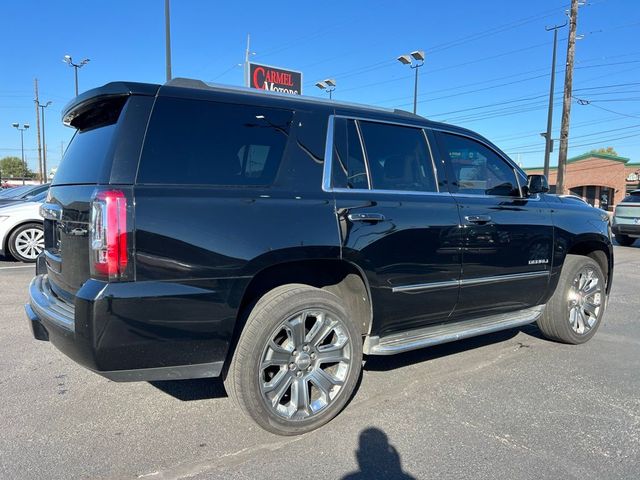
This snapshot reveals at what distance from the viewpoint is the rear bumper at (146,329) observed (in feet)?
8.05

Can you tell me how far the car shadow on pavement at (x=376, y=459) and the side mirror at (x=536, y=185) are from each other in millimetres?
2498

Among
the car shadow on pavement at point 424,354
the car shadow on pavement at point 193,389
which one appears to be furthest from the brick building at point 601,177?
the car shadow on pavement at point 193,389

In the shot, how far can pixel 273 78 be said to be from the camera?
18359 millimetres

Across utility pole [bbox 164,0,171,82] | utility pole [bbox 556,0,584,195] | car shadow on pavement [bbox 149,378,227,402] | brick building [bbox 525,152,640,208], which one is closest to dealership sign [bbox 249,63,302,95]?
utility pole [bbox 164,0,171,82]

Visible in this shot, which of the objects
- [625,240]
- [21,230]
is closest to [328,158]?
[21,230]

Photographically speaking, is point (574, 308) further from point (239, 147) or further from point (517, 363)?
point (239, 147)

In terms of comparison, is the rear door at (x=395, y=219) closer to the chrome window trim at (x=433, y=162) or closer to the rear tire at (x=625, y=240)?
the chrome window trim at (x=433, y=162)

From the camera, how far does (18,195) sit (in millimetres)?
10328

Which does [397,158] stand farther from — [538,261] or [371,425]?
[371,425]

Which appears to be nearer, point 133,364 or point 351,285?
point 133,364

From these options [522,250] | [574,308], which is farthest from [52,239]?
[574,308]

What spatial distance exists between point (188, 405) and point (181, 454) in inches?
25.0

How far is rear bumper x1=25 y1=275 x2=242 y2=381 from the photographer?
246 centimetres

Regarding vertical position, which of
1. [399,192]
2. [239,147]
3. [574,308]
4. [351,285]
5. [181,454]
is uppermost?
[239,147]
